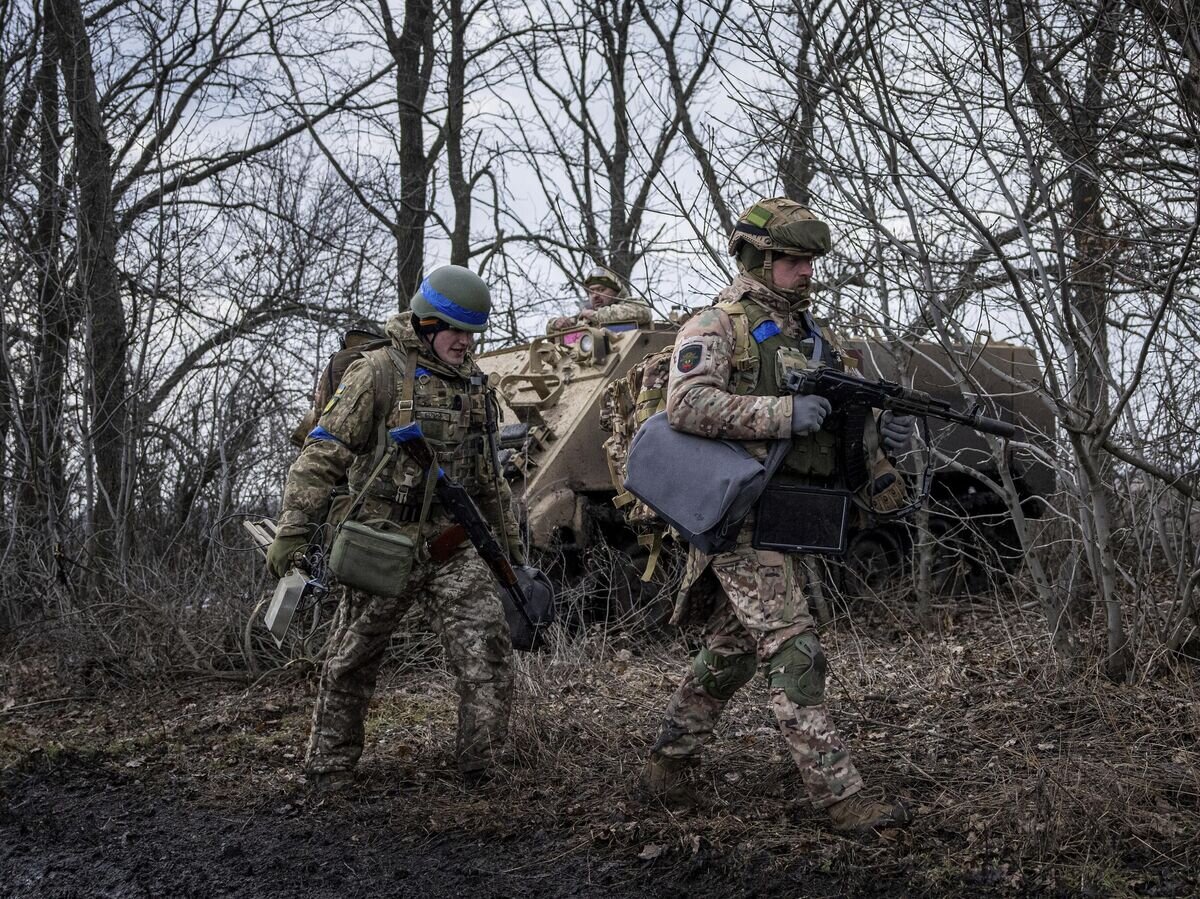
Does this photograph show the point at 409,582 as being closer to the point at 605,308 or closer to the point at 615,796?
the point at 615,796

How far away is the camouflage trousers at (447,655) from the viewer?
525 cm

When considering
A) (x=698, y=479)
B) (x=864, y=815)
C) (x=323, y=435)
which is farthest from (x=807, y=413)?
(x=323, y=435)

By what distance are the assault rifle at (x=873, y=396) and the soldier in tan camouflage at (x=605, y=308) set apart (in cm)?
518

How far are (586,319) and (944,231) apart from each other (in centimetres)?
394

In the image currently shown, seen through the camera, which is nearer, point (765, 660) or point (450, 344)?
point (765, 660)

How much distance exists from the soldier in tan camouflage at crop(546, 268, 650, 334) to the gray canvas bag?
5.17m

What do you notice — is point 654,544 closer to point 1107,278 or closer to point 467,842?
point 467,842

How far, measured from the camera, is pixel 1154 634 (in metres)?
6.00

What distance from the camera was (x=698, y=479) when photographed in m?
4.29

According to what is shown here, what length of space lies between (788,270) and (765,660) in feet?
4.20

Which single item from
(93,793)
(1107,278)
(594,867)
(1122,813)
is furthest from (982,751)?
(93,793)

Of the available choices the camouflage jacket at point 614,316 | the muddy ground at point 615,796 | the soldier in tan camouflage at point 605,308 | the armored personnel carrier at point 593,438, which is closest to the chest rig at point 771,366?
the muddy ground at point 615,796

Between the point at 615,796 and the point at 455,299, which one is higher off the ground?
the point at 455,299

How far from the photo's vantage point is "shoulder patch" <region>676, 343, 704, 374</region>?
171 inches
